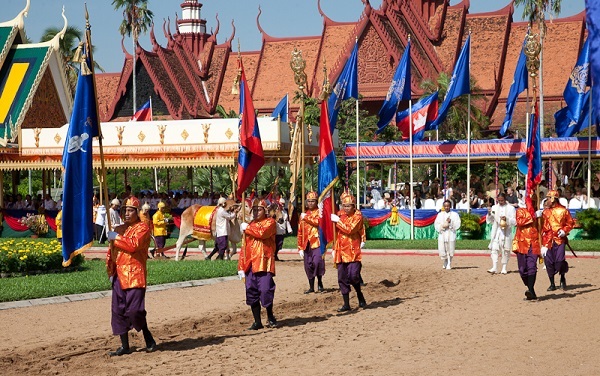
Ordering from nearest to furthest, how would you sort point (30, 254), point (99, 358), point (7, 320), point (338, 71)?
point (99, 358) → point (7, 320) → point (30, 254) → point (338, 71)

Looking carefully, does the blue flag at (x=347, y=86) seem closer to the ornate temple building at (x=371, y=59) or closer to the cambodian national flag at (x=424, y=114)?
the cambodian national flag at (x=424, y=114)

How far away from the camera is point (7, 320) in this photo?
1247 centimetres

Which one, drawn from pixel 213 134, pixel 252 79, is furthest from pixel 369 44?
pixel 213 134

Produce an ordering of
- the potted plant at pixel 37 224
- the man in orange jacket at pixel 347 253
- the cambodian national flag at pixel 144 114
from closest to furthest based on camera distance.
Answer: the man in orange jacket at pixel 347 253 < the potted plant at pixel 37 224 < the cambodian national flag at pixel 144 114

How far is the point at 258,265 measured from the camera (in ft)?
37.4

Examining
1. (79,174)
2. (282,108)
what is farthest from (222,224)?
(282,108)

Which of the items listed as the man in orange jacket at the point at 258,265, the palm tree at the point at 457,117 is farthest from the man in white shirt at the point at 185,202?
the man in orange jacket at the point at 258,265

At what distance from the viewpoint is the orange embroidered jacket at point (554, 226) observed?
15.0 metres

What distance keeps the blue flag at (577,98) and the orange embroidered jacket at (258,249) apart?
17832 millimetres

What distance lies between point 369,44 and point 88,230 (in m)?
40.7

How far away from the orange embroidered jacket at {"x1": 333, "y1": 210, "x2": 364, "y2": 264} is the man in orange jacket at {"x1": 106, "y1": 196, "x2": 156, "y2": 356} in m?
3.74

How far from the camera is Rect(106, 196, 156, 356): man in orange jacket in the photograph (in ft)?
32.0

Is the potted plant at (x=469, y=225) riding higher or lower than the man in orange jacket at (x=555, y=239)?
lower

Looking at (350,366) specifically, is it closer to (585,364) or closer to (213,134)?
(585,364)
